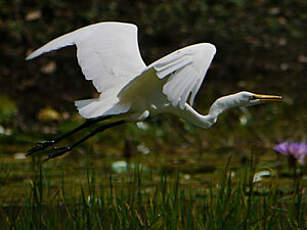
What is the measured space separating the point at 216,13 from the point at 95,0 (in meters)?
1.19

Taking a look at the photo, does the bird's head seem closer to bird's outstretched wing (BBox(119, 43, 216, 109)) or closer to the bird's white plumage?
the bird's white plumage

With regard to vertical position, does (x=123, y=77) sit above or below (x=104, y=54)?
below

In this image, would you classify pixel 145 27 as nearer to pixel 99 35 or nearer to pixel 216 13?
pixel 216 13

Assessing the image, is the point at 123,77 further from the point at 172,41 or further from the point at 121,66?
the point at 172,41

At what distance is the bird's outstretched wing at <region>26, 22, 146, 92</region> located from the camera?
2.75 meters

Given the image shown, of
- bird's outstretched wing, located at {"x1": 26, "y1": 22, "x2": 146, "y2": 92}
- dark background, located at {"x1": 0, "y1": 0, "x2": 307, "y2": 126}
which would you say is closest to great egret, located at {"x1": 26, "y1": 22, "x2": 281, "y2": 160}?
bird's outstretched wing, located at {"x1": 26, "y1": 22, "x2": 146, "y2": 92}

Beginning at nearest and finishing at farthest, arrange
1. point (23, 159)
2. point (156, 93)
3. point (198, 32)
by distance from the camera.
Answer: point (156, 93) → point (23, 159) → point (198, 32)

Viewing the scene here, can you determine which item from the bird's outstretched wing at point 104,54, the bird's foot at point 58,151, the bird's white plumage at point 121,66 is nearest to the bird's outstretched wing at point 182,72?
the bird's white plumage at point 121,66

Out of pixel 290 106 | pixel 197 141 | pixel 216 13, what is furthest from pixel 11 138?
pixel 216 13

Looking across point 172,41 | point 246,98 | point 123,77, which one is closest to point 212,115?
point 246,98

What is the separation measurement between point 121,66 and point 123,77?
64 millimetres

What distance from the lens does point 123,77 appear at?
276cm

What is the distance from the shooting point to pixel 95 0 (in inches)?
248

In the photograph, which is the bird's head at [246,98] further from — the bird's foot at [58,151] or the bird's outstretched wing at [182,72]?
the bird's foot at [58,151]
